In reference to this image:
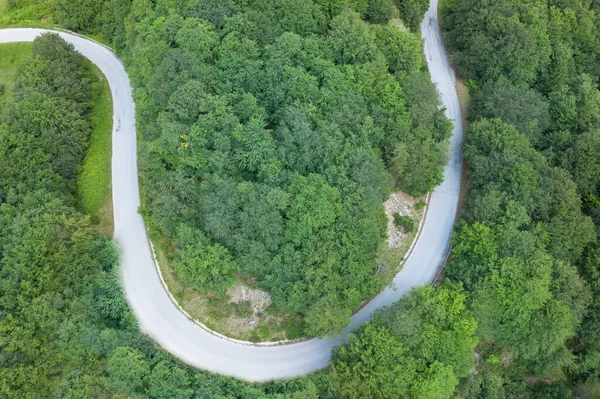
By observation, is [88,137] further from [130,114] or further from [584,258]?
[584,258]

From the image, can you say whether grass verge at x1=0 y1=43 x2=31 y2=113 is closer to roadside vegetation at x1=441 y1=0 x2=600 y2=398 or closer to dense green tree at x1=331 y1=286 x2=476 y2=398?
dense green tree at x1=331 y1=286 x2=476 y2=398

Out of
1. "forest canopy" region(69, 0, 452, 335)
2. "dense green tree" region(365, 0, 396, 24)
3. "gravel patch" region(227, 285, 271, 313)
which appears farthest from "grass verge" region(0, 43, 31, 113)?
"dense green tree" region(365, 0, 396, 24)

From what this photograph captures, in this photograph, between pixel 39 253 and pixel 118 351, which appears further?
pixel 39 253

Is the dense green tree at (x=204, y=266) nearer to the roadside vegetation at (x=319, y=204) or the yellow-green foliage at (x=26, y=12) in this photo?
the roadside vegetation at (x=319, y=204)

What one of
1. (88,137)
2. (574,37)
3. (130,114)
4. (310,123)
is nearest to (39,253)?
(88,137)

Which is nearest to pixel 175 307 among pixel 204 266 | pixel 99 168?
pixel 204 266

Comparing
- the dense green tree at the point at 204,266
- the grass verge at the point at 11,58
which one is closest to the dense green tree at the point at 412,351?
the dense green tree at the point at 204,266
